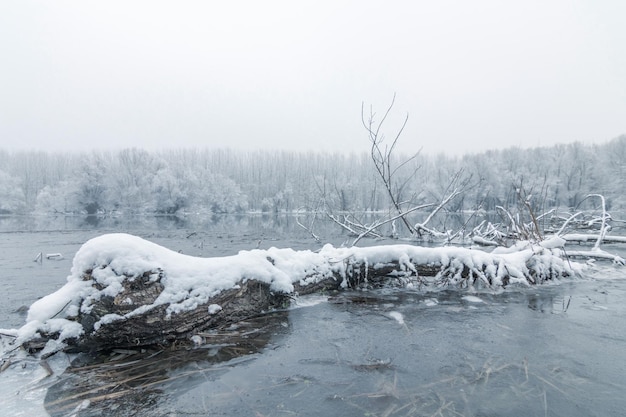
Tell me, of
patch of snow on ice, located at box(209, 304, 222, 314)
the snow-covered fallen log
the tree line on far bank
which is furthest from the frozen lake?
the tree line on far bank

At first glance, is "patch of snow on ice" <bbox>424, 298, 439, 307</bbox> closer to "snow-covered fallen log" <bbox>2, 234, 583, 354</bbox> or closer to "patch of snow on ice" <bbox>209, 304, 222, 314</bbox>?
"snow-covered fallen log" <bbox>2, 234, 583, 354</bbox>

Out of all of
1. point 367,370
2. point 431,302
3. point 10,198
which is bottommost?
point 10,198

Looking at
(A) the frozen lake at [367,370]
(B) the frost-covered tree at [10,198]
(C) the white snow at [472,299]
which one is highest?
(A) the frozen lake at [367,370]

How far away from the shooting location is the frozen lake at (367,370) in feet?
8.75

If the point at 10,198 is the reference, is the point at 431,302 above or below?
above

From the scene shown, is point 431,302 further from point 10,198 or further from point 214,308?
point 10,198

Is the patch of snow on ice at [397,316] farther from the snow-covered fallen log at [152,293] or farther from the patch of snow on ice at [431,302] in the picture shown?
the snow-covered fallen log at [152,293]

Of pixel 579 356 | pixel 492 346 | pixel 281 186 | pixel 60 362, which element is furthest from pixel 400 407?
pixel 281 186

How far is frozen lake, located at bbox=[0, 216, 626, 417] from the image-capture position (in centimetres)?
267

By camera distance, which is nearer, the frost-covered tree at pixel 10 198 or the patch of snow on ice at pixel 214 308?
the patch of snow on ice at pixel 214 308

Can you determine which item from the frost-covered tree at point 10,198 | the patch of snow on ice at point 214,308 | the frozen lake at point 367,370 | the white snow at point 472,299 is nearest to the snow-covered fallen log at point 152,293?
the patch of snow on ice at point 214,308

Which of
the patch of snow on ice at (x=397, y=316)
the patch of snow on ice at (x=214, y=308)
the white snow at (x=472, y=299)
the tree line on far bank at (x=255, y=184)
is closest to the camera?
the patch of snow on ice at (x=214, y=308)

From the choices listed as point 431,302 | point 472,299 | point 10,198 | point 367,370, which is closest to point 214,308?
point 367,370

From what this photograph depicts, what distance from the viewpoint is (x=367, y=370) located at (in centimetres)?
326
